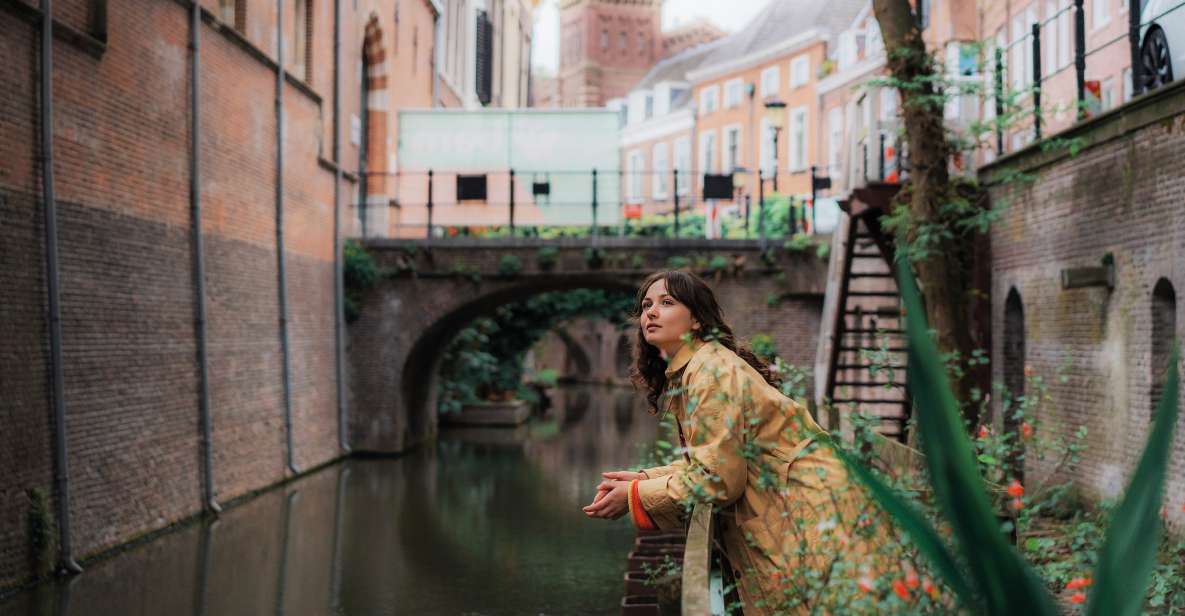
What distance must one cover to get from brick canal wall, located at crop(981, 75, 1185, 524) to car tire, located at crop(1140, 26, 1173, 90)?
389mm

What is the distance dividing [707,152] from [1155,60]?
1506 inches

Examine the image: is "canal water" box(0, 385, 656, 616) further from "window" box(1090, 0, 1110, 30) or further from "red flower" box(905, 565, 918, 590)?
"window" box(1090, 0, 1110, 30)

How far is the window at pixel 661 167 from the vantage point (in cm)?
5036

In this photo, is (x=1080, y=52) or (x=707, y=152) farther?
(x=707, y=152)

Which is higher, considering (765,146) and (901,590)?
(765,146)

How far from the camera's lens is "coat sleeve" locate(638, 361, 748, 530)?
2777mm

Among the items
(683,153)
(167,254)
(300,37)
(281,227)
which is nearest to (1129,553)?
(167,254)

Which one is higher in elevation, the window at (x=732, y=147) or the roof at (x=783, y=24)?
the roof at (x=783, y=24)

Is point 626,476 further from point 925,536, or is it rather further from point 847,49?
point 847,49

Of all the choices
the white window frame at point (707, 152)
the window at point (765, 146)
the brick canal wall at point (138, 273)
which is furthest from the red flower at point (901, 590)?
the white window frame at point (707, 152)

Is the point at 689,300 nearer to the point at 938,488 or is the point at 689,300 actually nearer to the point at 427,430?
the point at 938,488

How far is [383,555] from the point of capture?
11.2 m

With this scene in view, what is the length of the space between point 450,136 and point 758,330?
634 centimetres

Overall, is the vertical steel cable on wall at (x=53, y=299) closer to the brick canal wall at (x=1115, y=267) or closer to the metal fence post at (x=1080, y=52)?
the brick canal wall at (x=1115, y=267)
